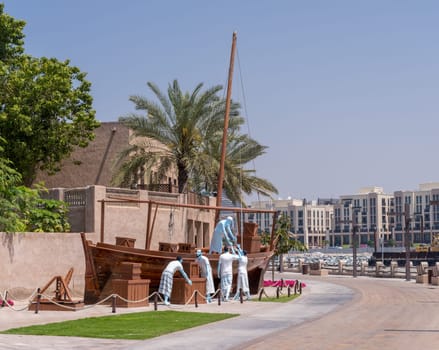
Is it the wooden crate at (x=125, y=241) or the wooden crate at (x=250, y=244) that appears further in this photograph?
the wooden crate at (x=250, y=244)

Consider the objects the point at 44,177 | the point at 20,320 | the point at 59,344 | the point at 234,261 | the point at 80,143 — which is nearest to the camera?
the point at 59,344

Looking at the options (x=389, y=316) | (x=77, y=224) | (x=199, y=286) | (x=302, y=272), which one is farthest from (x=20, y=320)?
(x=302, y=272)

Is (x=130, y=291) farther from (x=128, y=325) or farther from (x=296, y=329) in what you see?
(x=296, y=329)

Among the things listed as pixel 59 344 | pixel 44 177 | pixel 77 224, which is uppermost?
pixel 44 177

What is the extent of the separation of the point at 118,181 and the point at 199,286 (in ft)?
47.9

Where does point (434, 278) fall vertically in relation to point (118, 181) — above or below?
below

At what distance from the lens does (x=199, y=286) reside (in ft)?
102

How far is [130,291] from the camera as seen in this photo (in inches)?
1123

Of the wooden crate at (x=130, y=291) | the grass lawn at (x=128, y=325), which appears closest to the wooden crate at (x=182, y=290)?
the wooden crate at (x=130, y=291)

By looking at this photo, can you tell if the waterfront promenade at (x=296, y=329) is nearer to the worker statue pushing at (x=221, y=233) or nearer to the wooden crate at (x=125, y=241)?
the worker statue pushing at (x=221, y=233)

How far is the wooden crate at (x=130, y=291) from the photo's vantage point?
1121 inches

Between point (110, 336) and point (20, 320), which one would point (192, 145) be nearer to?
point (20, 320)

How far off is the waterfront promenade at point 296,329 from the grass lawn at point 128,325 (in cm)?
61

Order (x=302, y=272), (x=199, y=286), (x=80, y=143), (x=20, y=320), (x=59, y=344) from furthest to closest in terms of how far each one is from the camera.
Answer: (x=302, y=272) → (x=80, y=143) → (x=199, y=286) → (x=20, y=320) → (x=59, y=344)
